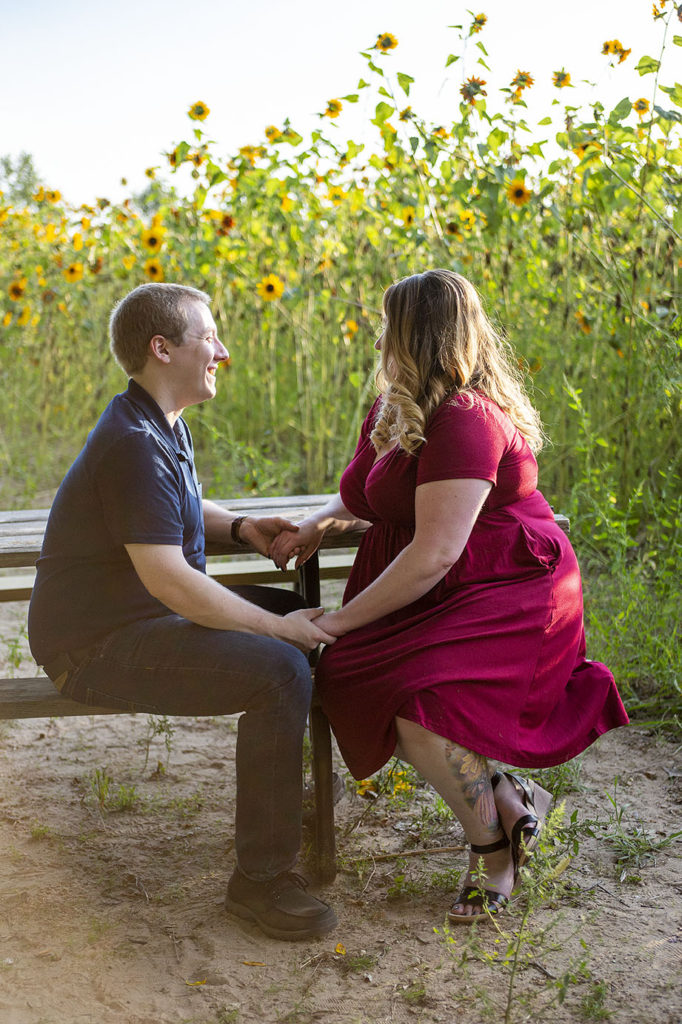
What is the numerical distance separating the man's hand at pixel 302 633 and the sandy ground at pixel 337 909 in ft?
1.97

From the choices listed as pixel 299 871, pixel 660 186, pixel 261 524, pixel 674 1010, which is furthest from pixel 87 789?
pixel 660 186

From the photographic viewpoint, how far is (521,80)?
11.8 feet

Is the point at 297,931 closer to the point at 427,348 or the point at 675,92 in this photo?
the point at 427,348

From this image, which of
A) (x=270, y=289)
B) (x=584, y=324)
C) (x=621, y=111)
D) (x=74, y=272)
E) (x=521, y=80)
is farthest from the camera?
(x=74, y=272)

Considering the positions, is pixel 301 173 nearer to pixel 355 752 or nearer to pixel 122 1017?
pixel 355 752

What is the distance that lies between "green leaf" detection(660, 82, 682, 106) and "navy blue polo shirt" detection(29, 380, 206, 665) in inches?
78.9

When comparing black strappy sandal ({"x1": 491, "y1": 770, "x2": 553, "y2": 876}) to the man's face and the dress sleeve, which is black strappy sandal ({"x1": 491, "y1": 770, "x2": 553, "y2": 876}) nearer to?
the dress sleeve

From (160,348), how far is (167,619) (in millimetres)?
598

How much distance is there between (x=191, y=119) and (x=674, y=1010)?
4077 millimetres

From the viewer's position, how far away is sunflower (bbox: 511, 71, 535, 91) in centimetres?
360

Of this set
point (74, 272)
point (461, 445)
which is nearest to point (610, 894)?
point (461, 445)

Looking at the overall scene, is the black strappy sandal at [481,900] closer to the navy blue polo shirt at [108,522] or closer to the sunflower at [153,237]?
the navy blue polo shirt at [108,522]

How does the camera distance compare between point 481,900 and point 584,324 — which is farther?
point 584,324

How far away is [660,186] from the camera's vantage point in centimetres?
362
